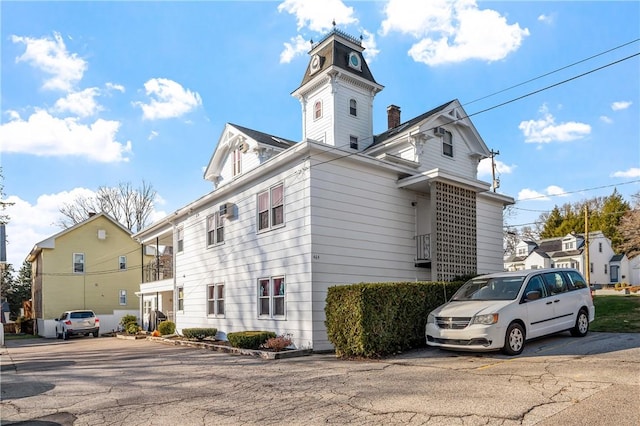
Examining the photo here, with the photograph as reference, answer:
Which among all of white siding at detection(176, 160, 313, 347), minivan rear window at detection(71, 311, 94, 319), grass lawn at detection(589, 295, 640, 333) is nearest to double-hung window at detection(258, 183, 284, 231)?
white siding at detection(176, 160, 313, 347)

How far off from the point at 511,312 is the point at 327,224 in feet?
17.3

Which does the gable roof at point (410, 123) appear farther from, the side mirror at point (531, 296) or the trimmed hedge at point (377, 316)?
the side mirror at point (531, 296)

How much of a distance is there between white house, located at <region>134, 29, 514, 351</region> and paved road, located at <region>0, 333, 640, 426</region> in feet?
9.63

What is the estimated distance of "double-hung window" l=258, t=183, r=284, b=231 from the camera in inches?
545

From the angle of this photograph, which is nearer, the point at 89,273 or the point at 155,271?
the point at 155,271

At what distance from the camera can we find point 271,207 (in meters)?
14.2

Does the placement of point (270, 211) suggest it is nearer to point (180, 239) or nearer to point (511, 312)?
point (511, 312)

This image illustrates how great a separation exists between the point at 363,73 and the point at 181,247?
11840 mm

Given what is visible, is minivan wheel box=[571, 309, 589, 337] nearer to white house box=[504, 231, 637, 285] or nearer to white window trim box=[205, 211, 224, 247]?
white window trim box=[205, 211, 224, 247]

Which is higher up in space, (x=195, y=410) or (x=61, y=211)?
(x=61, y=211)

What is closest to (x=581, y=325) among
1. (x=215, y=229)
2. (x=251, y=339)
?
(x=251, y=339)

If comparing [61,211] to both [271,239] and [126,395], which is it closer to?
[271,239]

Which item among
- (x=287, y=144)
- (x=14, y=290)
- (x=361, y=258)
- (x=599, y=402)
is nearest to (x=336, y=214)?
(x=361, y=258)

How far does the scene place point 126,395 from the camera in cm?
765
